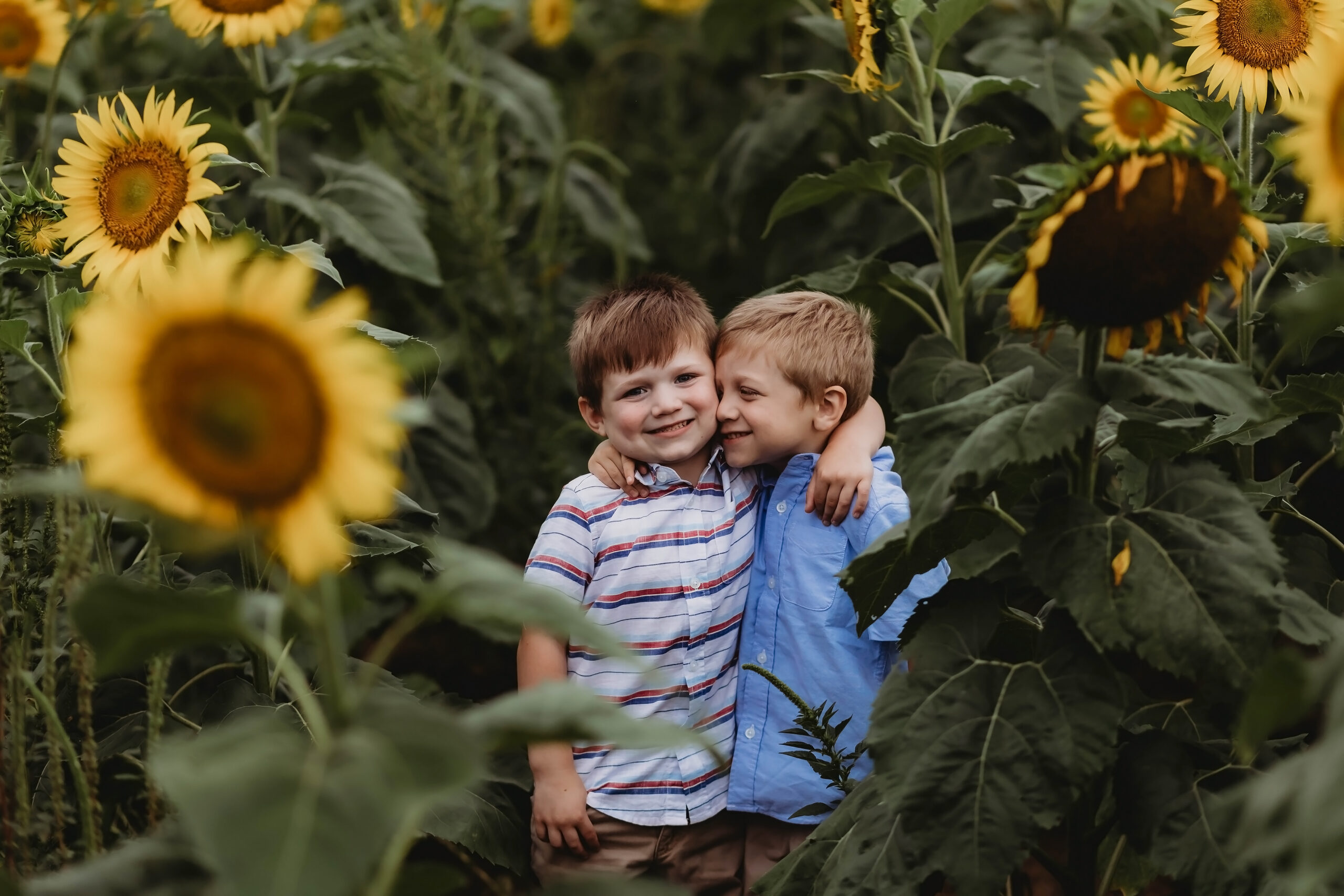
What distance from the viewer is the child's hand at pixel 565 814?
1607 millimetres

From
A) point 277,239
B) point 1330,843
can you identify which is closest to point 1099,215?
point 1330,843

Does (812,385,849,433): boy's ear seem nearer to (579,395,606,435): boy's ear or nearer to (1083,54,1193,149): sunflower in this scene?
(579,395,606,435): boy's ear

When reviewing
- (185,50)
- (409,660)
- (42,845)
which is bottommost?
(409,660)

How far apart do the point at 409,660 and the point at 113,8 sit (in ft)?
5.61

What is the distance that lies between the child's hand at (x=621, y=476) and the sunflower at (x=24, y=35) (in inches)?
49.5

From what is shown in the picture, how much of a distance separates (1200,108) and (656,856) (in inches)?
48.9

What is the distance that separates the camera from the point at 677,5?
357 centimetres

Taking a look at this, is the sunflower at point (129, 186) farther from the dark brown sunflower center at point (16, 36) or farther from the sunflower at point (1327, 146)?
the sunflower at point (1327, 146)

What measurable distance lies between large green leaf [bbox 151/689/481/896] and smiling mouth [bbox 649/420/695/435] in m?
0.92

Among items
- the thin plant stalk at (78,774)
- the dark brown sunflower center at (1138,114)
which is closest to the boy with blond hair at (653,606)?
the thin plant stalk at (78,774)

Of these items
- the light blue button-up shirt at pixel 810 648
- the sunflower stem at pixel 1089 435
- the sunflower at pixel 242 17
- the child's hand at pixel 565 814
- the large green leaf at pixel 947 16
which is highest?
the sunflower at pixel 242 17

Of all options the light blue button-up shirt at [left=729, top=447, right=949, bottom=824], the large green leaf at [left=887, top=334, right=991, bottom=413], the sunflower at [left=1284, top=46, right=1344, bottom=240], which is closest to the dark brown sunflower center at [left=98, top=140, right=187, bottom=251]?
the light blue button-up shirt at [left=729, top=447, right=949, bottom=824]

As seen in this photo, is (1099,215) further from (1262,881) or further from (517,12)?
(517,12)

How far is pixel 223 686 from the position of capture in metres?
1.59
